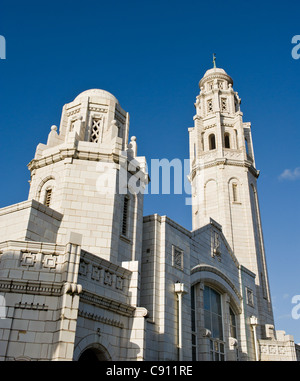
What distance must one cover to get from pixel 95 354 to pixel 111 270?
3255 mm

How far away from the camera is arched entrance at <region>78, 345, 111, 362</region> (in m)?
15.3

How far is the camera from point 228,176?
38188 mm

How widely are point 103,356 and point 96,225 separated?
623cm

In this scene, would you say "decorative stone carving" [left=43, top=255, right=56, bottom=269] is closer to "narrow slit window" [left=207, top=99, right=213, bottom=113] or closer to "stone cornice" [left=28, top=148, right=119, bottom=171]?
"stone cornice" [left=28, top=148, right=119, bottom=171]

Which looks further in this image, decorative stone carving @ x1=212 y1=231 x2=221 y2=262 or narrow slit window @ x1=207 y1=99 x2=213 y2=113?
narrow slit window @ x1=207 y1=99 x2=213 y2=113

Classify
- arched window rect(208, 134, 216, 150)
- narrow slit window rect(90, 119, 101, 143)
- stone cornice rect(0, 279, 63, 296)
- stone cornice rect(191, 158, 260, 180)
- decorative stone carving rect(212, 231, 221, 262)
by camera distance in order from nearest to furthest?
stone cornice rect(0, 279, 63, 296), narrow slit window rect(90, 119, 101, 143), decorative stone carving rect(212, 231, 221, 262), stone cornice rect(191, 158, 260, 180), arched window rect(208, 134, 216, 150)

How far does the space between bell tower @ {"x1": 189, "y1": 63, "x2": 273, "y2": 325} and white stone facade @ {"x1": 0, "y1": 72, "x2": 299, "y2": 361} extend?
0.93 feet

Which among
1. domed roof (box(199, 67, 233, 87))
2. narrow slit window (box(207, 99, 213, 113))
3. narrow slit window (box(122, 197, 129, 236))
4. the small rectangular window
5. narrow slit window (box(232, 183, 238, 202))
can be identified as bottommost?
the small rectangular window

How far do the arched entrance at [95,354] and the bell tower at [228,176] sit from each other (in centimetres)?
2025

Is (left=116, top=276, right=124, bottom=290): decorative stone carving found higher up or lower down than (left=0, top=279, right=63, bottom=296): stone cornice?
higher up

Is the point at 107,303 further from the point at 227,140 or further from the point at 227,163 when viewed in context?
the point at 227,140

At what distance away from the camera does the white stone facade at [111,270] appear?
13391 mm

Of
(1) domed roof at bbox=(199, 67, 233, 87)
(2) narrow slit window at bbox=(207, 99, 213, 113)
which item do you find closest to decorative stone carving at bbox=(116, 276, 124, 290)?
(2) narrow slit window at bbox=(207, 99, 213, 113)
